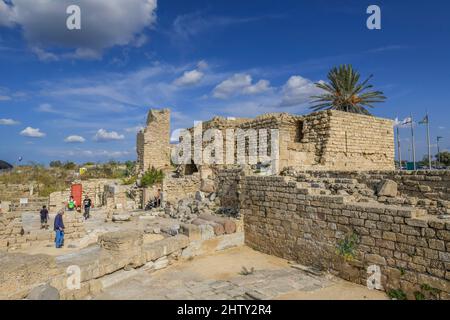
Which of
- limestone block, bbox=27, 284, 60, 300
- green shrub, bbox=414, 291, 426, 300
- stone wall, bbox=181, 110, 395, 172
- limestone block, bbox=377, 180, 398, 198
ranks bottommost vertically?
green shrub, bbox=414, 291, 426, 300

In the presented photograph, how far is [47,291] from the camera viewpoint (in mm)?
4297

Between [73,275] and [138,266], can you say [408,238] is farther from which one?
[73,275]

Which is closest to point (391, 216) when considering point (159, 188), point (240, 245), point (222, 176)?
point (240, 245)

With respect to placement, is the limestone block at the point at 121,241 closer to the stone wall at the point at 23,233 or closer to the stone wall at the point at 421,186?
the stone wall at the point at 23,233

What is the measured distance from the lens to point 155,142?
951 inches

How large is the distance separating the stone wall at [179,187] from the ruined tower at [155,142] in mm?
9769

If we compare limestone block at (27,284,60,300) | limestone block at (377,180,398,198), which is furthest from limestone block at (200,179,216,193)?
limestone block at (27,284,60,300)

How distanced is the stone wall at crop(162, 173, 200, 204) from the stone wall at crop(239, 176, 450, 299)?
614cm

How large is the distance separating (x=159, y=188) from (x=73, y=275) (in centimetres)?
1073

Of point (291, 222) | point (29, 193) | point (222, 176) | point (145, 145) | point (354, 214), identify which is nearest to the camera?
point (354, 214)

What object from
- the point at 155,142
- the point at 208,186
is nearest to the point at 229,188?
the point at 208,186

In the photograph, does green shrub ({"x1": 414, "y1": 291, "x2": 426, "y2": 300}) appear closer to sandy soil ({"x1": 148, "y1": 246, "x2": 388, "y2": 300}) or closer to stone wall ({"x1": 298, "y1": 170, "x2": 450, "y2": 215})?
sandy soil ({"x1": 148, "y1": 246, "x2": 388, "y2": 300})

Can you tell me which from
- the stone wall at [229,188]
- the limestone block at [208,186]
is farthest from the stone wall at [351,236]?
the limestone block at [208,186]

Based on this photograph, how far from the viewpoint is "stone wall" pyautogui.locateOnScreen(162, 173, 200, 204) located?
14250 mm
